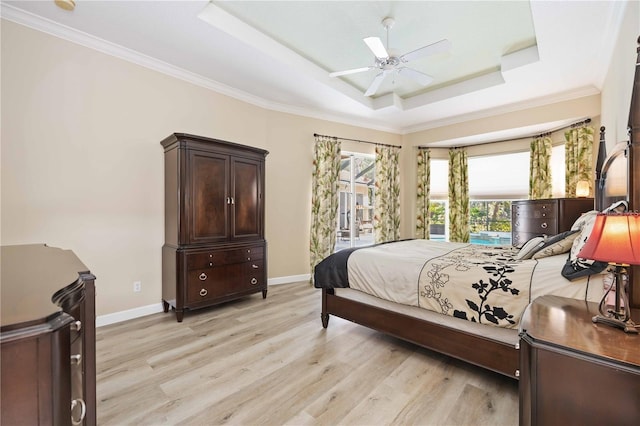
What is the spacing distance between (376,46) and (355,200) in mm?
3291

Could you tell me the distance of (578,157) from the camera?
4047 mm

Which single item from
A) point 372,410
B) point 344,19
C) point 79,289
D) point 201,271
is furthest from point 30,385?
Result: point 344,19

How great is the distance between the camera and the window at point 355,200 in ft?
18.2

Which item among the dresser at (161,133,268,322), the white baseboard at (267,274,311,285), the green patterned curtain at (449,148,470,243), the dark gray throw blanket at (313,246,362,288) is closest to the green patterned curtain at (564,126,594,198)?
the green patterned curtain at (449,148,470,243)

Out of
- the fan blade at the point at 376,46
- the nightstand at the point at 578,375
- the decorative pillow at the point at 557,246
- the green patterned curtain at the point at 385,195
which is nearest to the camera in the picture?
the nightstand at the point at 578,375

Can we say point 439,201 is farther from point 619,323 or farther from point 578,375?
point 578,375

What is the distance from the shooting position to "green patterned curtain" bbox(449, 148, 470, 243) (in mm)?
5574

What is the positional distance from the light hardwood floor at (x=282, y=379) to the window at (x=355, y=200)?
8.94ft

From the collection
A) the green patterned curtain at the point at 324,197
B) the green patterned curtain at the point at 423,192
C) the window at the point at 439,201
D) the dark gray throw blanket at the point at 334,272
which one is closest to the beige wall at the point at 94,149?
the green patterned curtain at the point at 324,197

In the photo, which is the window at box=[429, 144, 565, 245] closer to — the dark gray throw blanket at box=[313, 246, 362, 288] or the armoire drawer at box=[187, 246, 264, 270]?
the dark gray throw blanket at box=[313, 246, 362, 288]

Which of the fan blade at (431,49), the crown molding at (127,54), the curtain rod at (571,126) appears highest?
the crown molding at (127,54)

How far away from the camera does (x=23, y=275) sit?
1024 mm

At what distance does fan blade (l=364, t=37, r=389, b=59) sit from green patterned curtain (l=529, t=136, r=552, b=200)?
11.7ft

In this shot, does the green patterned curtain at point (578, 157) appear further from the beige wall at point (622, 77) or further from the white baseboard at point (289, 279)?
the white baseboard at point (289, 279)
